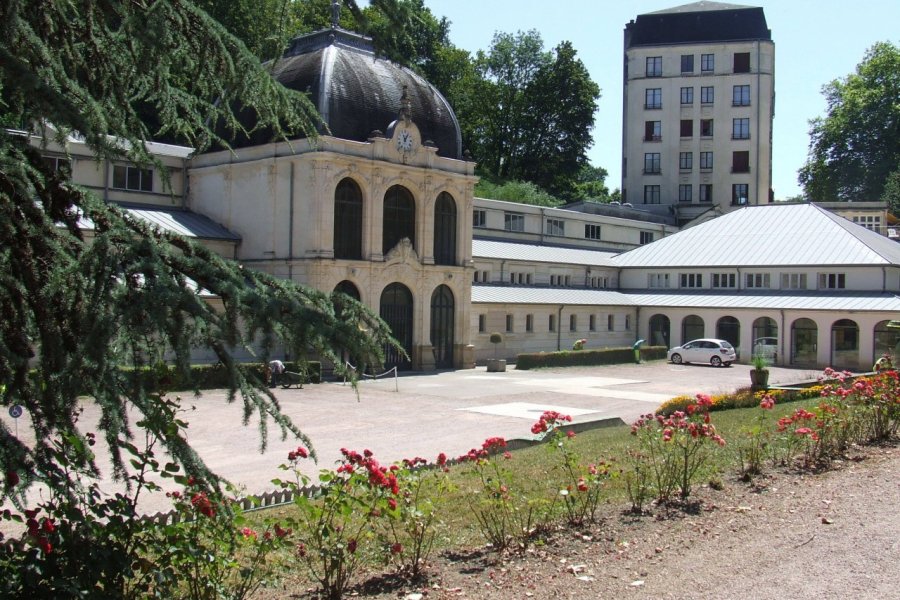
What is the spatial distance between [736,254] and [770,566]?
53171mm

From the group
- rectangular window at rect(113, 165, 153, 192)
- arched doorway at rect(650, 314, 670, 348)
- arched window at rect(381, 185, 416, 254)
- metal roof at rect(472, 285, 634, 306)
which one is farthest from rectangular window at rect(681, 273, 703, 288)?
rectangular window at rect(113, 165, 153, 192)

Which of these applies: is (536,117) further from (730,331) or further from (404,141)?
(404,141)

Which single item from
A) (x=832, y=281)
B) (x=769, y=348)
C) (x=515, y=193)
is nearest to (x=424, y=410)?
(x=769, y=348)

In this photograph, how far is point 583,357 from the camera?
50719mm

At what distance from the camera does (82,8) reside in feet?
30.7

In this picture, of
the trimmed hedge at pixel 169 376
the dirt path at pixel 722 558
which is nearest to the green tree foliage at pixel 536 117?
the dirt path at pixel 722 558

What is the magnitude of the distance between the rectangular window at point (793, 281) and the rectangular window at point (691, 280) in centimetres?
571

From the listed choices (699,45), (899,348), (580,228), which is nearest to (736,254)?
(580,228)

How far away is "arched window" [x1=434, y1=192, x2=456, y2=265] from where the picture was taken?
4678 centimetres

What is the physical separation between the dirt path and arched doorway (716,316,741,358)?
4429 centimetres

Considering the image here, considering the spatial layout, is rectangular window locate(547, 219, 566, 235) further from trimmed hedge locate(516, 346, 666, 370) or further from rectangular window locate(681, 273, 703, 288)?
trimmed hedge locate(516, 346, 666, 370)

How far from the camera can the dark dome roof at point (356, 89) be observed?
139 feet

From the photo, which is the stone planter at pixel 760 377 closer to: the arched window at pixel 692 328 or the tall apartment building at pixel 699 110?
the arched window at pixel 692 328

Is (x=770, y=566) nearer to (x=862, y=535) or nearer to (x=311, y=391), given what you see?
(x=862, y=535)
